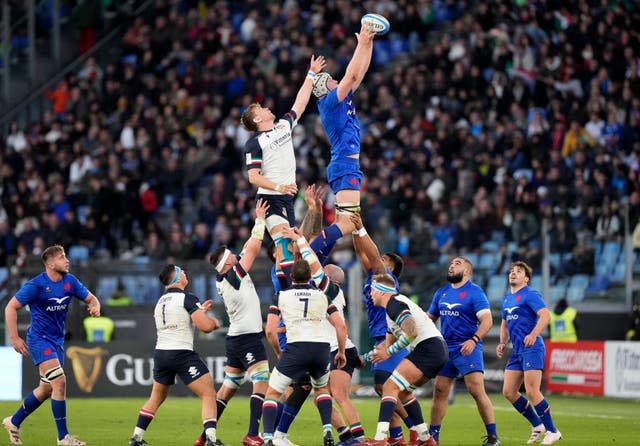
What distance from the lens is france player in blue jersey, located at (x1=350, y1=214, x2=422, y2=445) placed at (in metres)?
15.5

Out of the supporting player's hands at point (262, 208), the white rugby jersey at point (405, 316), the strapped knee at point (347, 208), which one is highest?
the strapped knee at point (347, 208)

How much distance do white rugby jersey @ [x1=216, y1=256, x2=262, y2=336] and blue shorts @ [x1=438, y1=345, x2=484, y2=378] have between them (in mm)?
2326

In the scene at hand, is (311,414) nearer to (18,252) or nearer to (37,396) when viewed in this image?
(37,396)

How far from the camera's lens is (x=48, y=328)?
16109 millimetres

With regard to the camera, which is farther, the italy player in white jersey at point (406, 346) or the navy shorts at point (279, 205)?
the navy shorts at point (279, 205)

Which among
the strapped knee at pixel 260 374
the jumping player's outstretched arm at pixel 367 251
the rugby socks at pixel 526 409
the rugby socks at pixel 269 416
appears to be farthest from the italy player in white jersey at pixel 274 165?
the rugby socks at pixel 526 409

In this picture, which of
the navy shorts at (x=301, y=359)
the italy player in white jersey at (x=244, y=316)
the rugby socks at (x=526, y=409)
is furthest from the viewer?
the rugby socks at (x=526, y=409)

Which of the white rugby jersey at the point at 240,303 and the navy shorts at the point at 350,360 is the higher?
the white rugby jersey at the point at 240,303

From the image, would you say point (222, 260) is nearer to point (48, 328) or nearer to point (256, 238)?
point (256, 238)

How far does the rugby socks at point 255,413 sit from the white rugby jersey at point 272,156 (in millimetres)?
2379

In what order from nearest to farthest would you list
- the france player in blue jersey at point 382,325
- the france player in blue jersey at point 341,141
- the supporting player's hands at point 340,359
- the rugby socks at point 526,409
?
the supporting player's hands at point 340,359 → the france player in blue jersey at point 382,325 → the france player in blue jersey at point 341,141 → the rugby socks at point 526,409

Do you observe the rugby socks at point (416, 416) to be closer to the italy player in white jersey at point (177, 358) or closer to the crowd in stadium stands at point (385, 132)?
the italy player in white jersey at point (177, 358)

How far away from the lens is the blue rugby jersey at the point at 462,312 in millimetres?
16031

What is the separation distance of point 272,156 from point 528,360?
4.12 meters
